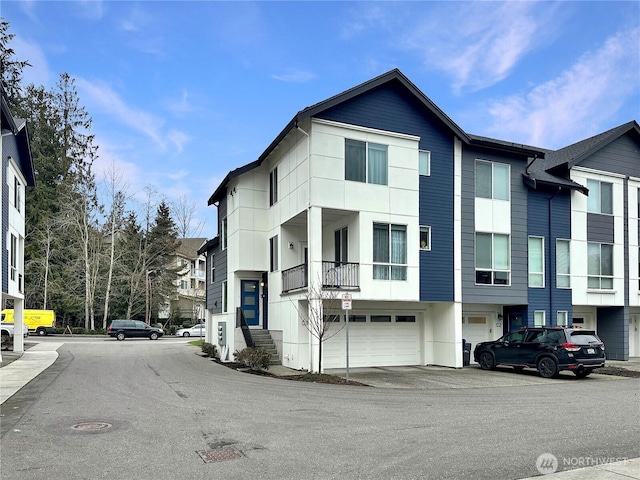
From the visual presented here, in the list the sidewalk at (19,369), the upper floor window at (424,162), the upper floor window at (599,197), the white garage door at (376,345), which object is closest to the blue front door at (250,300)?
the white garage door at (376,345)

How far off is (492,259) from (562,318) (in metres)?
4.49

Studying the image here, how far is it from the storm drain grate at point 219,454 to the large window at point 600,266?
20.6 m

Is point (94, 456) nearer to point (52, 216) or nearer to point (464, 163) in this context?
point (464, 163)

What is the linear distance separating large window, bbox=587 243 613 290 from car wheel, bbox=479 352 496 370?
707 cm

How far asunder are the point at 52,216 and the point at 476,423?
5154cm

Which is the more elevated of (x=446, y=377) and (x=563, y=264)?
(x=563, y=264)

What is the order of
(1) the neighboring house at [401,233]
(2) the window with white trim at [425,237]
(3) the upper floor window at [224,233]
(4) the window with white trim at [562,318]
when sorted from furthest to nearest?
(3) the upper floor window at [224,233]
(4) the window with white trim at [562,318]
(2) the window with white trim at [425,237]
(1) the neighboring house at [401,233]

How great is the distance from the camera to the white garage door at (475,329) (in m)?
22.4

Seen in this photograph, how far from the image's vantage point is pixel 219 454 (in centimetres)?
753

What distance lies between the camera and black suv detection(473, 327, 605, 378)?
17156 mm

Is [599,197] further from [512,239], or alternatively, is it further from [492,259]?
[492,259]

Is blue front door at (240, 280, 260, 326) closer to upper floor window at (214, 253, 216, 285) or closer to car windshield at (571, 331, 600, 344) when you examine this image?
upper floor window at (214, 253, 216, 285)

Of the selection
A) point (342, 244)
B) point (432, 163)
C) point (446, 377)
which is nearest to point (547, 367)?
point (446, 377)

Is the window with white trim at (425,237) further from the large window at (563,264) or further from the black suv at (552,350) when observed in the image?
the large window at (563,264)
